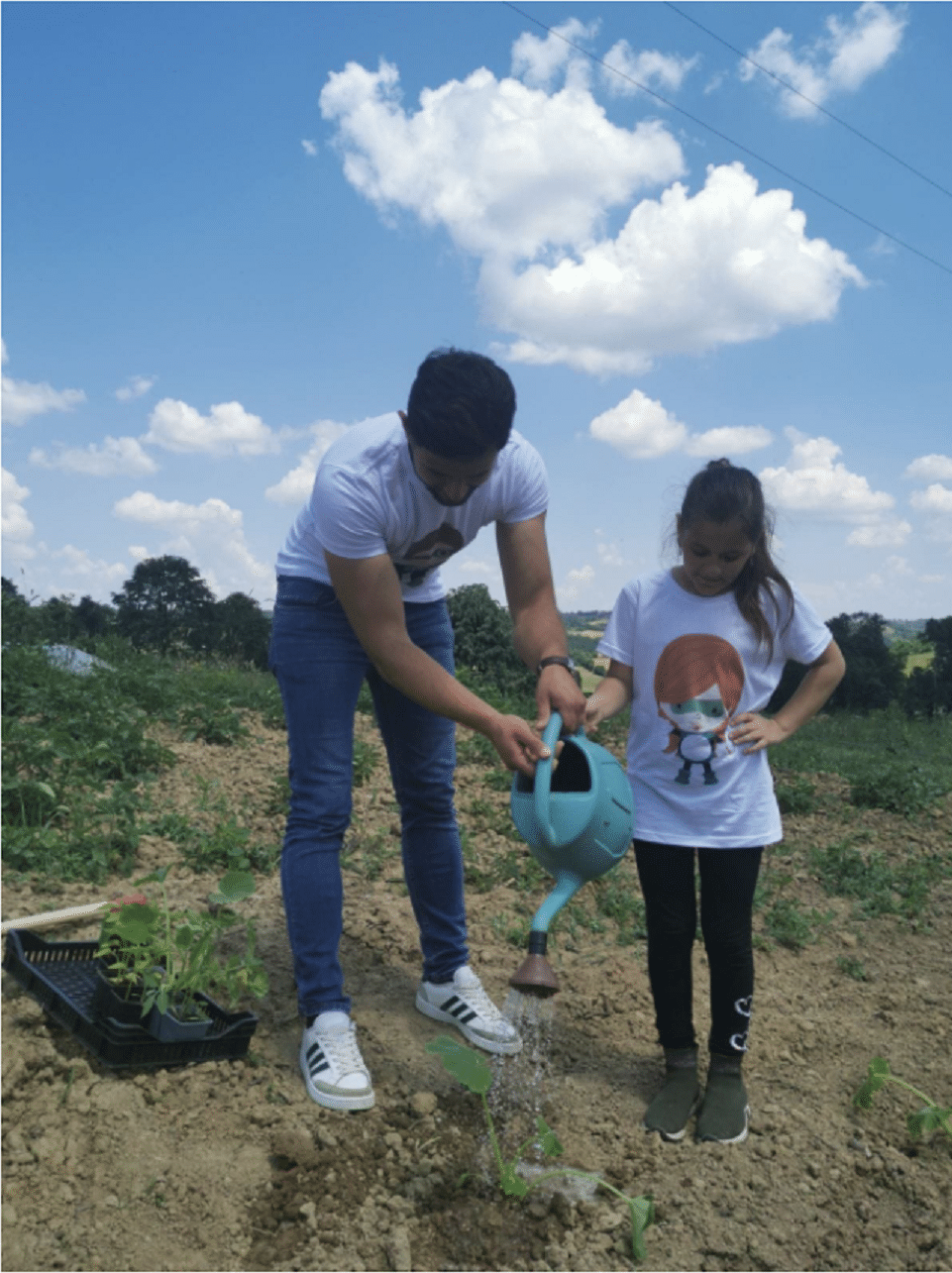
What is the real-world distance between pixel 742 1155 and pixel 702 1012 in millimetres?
685

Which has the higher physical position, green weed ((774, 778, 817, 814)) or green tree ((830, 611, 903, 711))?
green tree ((830, 611, 903, 711))

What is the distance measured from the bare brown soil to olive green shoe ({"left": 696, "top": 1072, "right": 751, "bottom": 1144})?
3 cm

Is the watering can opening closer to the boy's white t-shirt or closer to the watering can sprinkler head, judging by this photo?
the boy's white t-shirt

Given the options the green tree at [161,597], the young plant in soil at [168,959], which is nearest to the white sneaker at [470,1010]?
the young plant in soil at [168,959]

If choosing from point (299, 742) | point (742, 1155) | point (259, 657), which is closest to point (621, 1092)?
point (742, 1155)

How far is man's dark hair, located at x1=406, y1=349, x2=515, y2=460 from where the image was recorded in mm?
2002

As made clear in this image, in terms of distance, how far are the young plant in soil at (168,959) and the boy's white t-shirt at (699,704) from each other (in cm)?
98

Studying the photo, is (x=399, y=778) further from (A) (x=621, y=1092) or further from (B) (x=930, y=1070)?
(B) (x=930, y=1070)

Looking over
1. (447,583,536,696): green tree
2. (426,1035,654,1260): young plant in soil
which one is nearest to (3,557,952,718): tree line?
(447,583,536,696): green tree

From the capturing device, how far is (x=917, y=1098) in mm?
2590

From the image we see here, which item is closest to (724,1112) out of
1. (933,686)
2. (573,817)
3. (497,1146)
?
(497,1146)

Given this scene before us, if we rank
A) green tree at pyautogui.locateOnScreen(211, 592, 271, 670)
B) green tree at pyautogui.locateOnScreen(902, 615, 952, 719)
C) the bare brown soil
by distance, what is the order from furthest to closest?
green tree at pyautogui.locateOnScreen(902, 615, 952, 719), green tree at pyautogui.locateOnScreen(211, 592, 271, 670), the bare brown soil

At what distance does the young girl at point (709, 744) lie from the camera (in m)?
2.29

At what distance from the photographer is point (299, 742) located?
2.38 m
